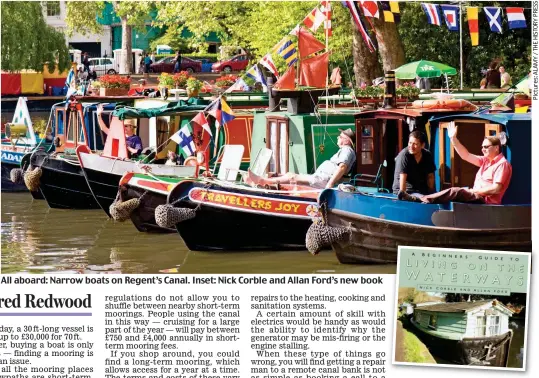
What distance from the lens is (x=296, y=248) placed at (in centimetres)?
1741

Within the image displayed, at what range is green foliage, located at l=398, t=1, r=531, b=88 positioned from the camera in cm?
3089

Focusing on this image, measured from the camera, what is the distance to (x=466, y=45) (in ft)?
105

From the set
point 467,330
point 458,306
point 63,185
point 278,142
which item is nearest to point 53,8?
point 63,185

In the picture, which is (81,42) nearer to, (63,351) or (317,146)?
(317,146)

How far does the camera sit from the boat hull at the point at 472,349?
36.2ft

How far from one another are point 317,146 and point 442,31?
14.9 m

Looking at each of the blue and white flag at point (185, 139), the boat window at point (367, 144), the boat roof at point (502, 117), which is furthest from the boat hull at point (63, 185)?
the boat roof at point (502, 117)

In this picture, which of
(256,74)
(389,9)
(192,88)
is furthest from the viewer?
(192,88)

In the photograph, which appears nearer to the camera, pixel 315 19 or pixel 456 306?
pixel 456 306

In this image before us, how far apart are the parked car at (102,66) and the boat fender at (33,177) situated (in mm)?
23517

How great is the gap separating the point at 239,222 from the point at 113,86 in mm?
9816

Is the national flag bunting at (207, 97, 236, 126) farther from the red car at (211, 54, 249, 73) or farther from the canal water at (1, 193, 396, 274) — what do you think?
the red car at (211, 54, 249, 73)

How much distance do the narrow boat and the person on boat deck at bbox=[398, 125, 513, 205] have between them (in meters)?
3.39

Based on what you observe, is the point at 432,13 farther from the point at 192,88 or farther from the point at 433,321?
the point at 433,321
